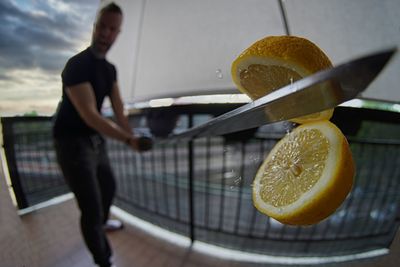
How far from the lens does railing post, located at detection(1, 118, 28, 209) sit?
0.15m

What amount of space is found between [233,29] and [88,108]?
10 centimetres

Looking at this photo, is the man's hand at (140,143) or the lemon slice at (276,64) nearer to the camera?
the lemon slice at (276,64)

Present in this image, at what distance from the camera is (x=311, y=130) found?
0.16 m

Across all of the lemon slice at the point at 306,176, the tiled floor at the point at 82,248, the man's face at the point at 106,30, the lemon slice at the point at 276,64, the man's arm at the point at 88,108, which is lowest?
the tiled floor at the point at 82,248

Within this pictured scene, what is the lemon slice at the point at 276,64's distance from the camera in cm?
13

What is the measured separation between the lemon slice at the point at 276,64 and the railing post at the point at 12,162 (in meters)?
0.12

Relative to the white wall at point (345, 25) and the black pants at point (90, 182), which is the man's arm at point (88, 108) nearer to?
the black pants at point (90, 182)

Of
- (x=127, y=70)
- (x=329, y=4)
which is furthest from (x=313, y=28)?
(x=127, y=70)

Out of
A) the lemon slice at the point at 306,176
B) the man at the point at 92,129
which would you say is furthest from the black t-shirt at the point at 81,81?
the lemon slice at the point at 306,176

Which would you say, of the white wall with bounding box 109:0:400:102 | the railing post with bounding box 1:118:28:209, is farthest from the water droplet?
the railing post with bounding box 1:118:28:209

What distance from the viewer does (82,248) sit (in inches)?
7.5

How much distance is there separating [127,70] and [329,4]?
0.44ft

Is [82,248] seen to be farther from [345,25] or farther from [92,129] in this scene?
[345,25]

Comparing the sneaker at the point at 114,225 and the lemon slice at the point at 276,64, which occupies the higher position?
the lemon slice at the point at 276,64
